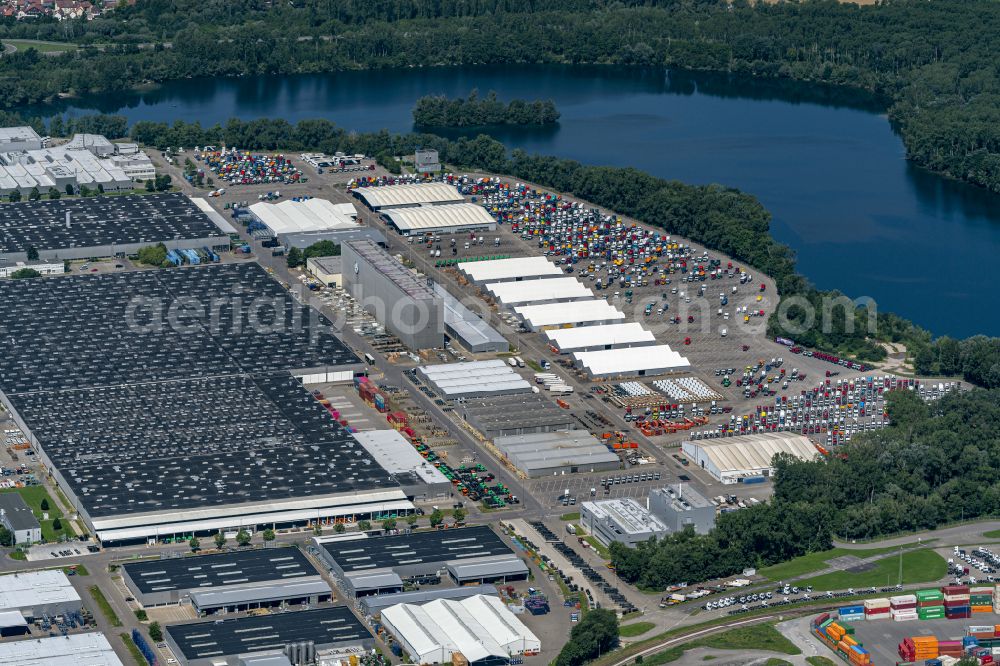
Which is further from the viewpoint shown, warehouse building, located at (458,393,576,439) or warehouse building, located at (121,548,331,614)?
warehouse building, located at (458,393,576,439)

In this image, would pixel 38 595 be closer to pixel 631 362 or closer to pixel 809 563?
pixel 809 563

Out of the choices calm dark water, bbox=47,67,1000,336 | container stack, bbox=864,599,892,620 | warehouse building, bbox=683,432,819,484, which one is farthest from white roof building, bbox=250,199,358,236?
container stack, bbox=864,599,892,620

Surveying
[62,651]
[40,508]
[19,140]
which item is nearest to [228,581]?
[62,651]

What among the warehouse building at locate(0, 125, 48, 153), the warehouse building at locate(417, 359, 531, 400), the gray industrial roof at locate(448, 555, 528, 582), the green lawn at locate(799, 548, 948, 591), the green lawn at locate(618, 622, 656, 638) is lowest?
the warehouse building at locate(0, 125, 48, 153)

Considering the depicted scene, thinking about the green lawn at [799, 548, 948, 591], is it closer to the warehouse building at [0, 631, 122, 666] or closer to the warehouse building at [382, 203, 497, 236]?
the warehouse building at [0, 631, 122, 666]

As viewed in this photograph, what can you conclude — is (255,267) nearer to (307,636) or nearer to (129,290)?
(129,290)

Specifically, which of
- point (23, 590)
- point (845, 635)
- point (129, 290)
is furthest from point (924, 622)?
point (129, 290)

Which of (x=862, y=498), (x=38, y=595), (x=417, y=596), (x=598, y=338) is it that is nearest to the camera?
(x=38, y=595)
